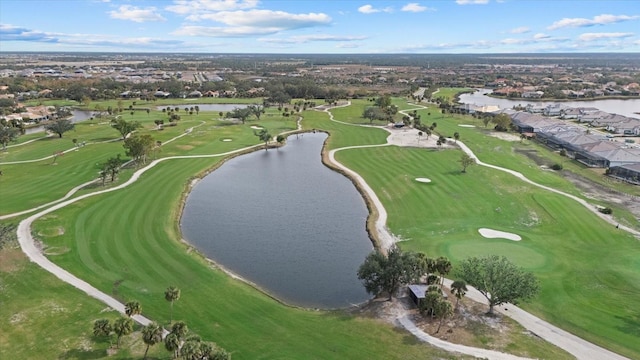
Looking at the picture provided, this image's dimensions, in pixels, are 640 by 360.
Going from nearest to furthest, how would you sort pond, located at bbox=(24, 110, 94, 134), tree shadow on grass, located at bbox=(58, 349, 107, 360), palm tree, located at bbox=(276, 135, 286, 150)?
tree shadow on grass, located at bbox=(58, 349, 107, 360) < palm tree, located at bbox=(276, 135, 286, 150) < pond, located at bbox=(24, 110, 94, 134)

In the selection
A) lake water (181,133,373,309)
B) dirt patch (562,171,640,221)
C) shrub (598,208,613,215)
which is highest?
shrub (598,208,613,215)

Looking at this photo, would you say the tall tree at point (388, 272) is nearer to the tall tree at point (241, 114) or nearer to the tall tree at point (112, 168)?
the tall tree at point (112, 168)

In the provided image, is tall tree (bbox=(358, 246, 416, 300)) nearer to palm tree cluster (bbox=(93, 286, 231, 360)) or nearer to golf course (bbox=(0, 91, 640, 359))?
golf course (bbox=(0, 91, 640, 359))

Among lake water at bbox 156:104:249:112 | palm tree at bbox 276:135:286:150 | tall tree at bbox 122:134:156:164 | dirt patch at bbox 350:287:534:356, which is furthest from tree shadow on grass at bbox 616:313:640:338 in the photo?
lake water at bbox 156:104:249:112

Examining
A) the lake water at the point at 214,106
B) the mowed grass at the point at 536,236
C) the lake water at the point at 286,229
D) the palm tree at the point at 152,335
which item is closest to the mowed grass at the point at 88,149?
the lake water at the point at 286,229

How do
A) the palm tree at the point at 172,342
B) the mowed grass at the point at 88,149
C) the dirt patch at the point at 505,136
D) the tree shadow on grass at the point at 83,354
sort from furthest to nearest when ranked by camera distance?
the dirt patch at the point at 505,136
the mowed grass at the point at 88,149
the tree shadow on grass at the point at 83,354
the palm tree at the point at 172,342
